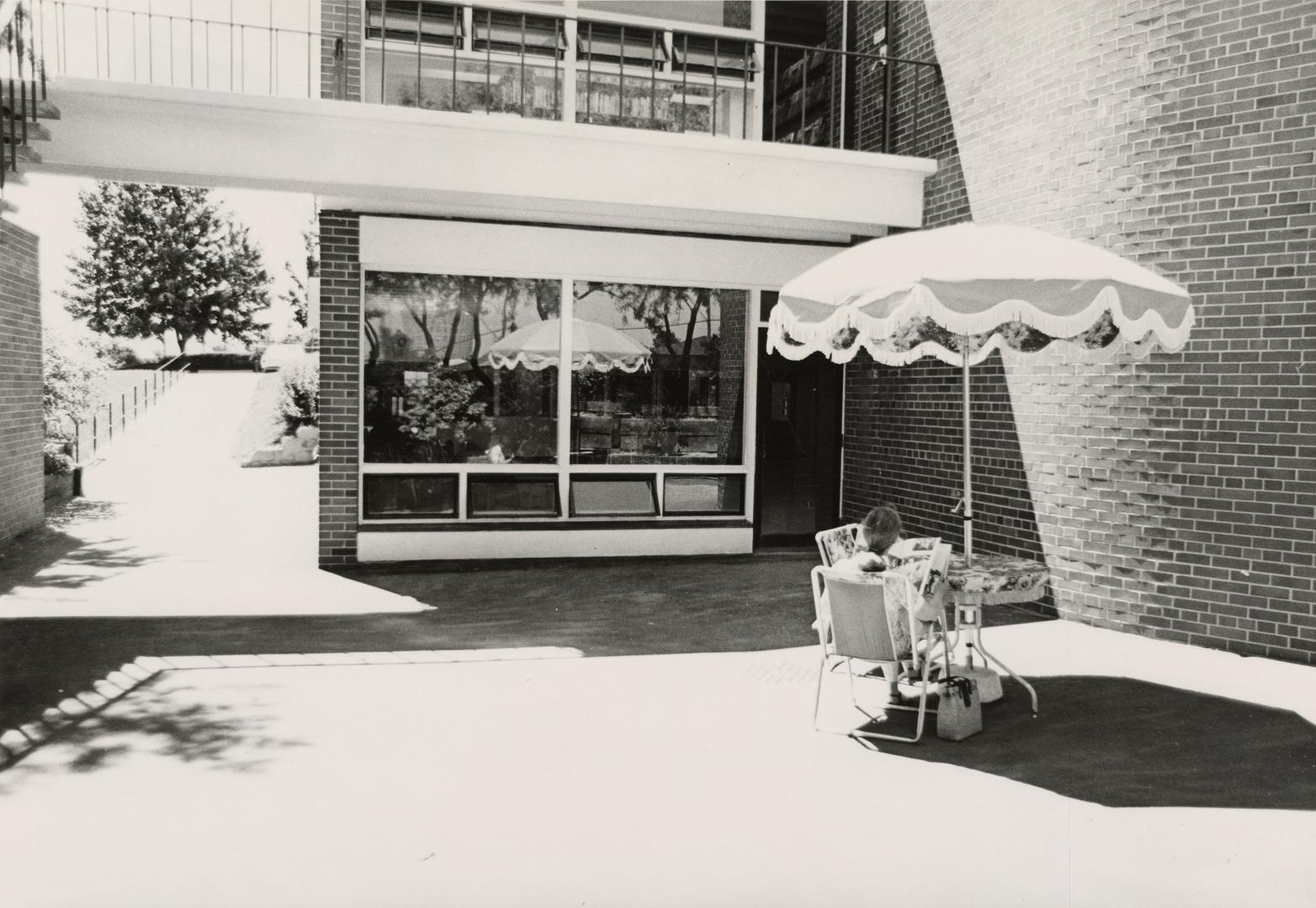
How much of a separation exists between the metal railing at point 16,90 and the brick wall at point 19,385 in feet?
11.8

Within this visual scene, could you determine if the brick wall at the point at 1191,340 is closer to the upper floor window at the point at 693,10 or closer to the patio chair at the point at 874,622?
the patio chair at the point at 874,622

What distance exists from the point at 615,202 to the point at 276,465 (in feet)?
44.6

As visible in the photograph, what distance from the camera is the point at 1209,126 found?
673cm

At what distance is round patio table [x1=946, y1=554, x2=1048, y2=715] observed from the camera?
17.5ft

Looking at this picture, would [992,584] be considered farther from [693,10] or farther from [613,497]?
[693,10]

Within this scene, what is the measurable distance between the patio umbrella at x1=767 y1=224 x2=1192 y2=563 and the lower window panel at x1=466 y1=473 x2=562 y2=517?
16.2 feet

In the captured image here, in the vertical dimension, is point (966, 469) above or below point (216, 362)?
below

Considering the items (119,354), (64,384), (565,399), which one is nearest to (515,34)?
(565,399)

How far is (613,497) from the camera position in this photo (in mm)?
10375

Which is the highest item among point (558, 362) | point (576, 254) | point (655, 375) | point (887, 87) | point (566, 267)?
point (887, 87)

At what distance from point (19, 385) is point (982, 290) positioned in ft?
33.7

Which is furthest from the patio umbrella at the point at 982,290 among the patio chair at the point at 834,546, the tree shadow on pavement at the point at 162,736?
the tree shadow on pavement at the point at 162,736

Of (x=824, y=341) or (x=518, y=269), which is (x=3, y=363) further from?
(x=824, y=341)

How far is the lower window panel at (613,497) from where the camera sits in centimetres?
1028
